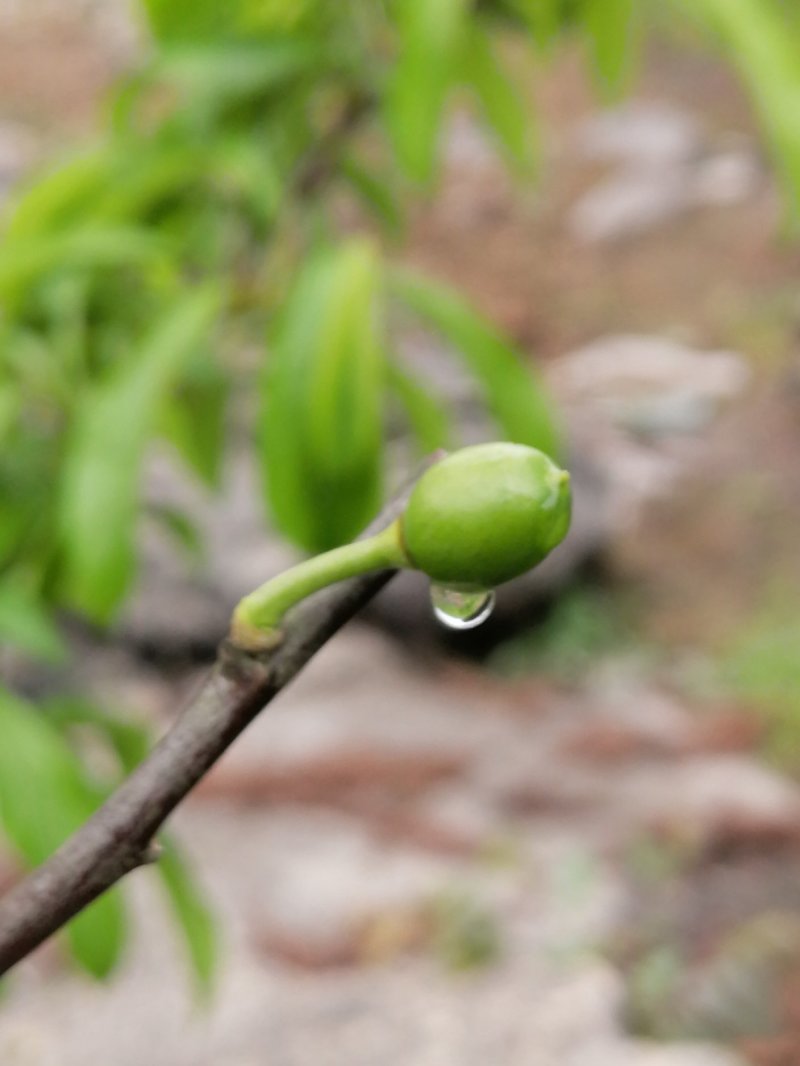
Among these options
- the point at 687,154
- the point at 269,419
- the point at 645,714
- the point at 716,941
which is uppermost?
the point at 687,154

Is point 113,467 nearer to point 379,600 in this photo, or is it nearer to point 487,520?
point 487,520

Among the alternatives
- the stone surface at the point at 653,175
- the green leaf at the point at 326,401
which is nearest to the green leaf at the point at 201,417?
the green leaf at the point at 326,401

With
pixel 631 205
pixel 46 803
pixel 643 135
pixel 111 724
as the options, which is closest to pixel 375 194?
pixel 111 724

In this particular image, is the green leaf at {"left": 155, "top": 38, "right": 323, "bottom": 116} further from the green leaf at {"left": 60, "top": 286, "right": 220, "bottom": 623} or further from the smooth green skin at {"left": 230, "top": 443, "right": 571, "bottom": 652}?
the smooth green skin at {"left": 230, "top": 443, "right": 571, "bottom": 652}

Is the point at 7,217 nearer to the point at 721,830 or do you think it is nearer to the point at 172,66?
the point at 172,66

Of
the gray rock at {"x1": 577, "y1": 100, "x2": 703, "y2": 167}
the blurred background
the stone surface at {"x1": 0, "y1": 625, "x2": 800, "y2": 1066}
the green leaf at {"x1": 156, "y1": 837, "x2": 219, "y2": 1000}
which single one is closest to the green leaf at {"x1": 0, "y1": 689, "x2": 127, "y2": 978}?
the blurred background

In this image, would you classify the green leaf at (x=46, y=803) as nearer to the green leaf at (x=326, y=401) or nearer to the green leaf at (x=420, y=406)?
the green leaf at (x=326, y=401)

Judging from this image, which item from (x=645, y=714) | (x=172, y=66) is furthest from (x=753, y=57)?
(x=645, y=714)
